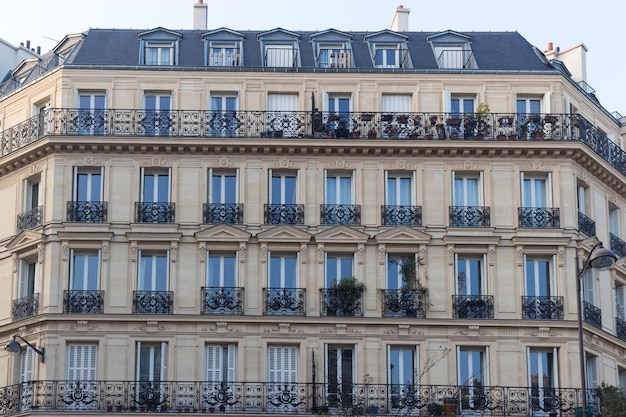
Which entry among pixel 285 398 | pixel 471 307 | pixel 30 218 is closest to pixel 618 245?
pixel 471 307

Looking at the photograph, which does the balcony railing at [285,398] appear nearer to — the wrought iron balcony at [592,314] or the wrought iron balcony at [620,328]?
the wrought iron balcony at [592,314]

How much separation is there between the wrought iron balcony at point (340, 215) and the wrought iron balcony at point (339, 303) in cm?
174

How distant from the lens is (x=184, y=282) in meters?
35.6

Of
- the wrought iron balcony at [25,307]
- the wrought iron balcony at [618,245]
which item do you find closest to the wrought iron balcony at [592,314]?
the wrought iron balcony at [618,245]

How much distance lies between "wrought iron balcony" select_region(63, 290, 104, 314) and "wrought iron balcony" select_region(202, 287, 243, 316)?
2498 millimetres

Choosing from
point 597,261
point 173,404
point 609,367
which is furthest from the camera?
point 609,367

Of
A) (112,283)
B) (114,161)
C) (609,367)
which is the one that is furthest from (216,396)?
(609,367)

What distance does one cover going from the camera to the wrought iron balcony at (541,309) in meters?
35.7

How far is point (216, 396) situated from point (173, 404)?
3.37 ft

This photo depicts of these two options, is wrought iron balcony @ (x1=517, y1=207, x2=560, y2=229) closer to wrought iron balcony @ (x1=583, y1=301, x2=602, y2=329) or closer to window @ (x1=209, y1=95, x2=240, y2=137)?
wrought iron balcony @ (x1=583, y1=301, x2=602, y2=329)

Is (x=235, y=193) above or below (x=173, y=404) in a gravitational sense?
above

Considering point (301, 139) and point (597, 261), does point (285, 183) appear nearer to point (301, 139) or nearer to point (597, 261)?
point (301, 139)

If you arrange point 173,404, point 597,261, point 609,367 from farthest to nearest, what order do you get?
point 609,367
point 173,404
point 597,261

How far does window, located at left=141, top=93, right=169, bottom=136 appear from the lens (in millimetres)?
36625
